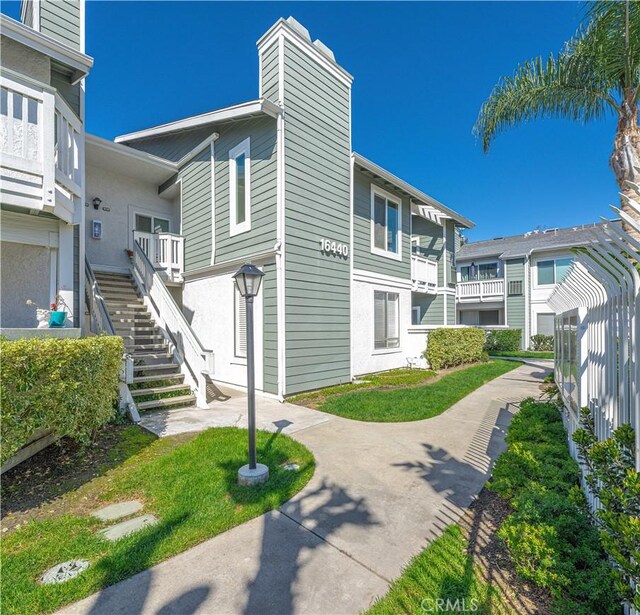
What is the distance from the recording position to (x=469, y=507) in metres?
3.36

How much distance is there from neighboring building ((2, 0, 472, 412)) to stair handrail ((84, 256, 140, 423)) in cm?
9

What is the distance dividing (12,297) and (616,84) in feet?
37.0

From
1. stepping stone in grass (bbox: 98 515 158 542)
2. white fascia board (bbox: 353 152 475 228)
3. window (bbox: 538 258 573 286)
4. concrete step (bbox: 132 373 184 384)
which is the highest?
white fascia board (bbox: 353 152 475 228)

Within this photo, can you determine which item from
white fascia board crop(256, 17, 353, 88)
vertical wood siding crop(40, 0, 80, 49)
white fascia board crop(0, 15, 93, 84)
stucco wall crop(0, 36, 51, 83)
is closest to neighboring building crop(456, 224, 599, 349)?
white fascia board crop(256, 17, 353, 88)

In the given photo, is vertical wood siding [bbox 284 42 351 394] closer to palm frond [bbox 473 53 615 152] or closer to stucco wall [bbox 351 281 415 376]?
stucco wall [bbox 351 281 415 376]

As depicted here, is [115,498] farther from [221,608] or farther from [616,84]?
[616,84]

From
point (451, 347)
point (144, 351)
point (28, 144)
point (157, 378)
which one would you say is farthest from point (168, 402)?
point (451, 347)

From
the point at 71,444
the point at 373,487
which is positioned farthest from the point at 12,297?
the point at 373,487

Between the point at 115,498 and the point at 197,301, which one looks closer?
the point at 115,498

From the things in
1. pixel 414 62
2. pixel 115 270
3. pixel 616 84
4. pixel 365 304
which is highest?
pixel 414 62

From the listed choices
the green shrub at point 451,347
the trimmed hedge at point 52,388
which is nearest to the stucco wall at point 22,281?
the trimmed hedge at point 52,388

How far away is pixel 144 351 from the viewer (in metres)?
7.72

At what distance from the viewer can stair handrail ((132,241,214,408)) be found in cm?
706

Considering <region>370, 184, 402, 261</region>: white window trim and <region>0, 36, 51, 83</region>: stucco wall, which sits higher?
<region>0, 36, 51, 83</region>: stucco wall
